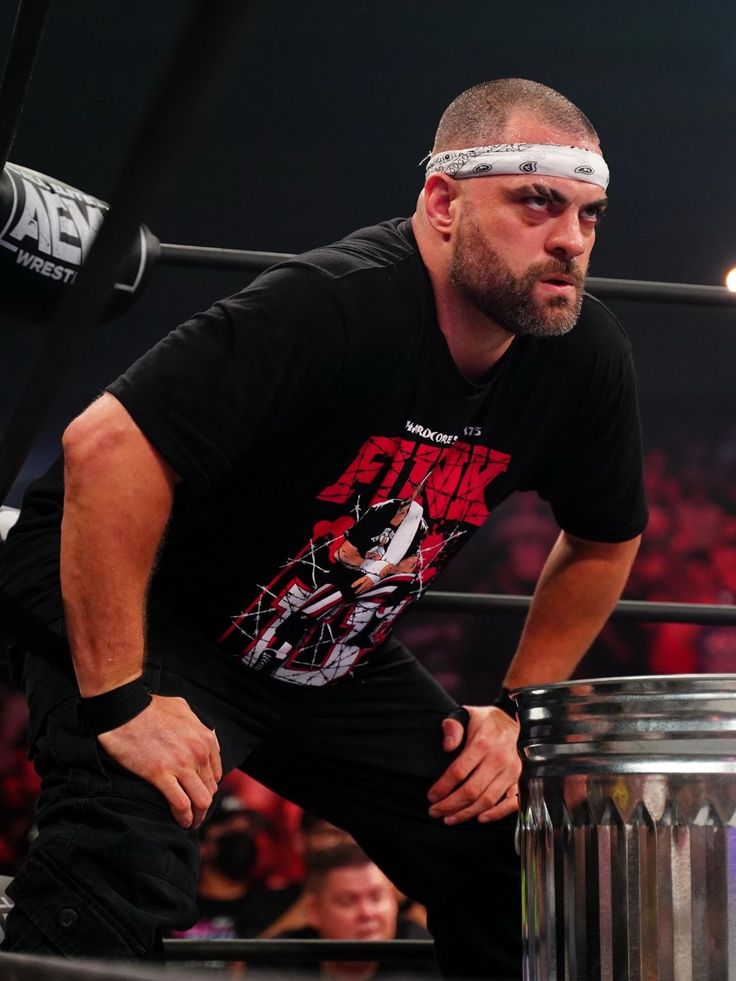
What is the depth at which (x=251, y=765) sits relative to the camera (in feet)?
3.65

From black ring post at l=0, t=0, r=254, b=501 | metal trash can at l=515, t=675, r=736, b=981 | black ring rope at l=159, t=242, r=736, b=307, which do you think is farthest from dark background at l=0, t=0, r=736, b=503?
black ring post at l=0, t=0, r=254, b=501

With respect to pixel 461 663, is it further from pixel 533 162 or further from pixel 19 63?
pixel 19 63

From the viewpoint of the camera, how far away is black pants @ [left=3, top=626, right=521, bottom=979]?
80cm

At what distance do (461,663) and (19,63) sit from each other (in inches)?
137

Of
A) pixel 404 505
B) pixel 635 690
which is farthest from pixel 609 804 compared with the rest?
pixel 404 505

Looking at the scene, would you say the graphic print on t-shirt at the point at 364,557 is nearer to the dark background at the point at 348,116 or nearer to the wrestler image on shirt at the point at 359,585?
the wrestler image on shirt at the point at 359,585

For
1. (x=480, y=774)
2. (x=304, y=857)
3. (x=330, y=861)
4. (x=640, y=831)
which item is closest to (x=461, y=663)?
(x=304, y=857)

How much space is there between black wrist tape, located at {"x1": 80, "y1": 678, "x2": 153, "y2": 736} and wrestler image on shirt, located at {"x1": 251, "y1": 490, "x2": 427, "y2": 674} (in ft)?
0.61

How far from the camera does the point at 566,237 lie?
3.29 feet

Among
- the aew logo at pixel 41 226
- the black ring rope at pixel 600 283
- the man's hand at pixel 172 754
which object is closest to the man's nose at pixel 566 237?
the black ring rope at pixel 600 283

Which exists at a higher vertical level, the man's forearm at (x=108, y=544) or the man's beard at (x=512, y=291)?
the man's beard at (x=512, y=291)

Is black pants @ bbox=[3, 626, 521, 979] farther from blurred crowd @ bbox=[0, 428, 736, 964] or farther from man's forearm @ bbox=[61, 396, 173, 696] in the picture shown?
blurred crowd @ bbox=[0, 428, 736, 964]

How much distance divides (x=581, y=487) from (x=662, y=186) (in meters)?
3.34

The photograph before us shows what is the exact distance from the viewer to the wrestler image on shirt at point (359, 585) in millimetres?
990
